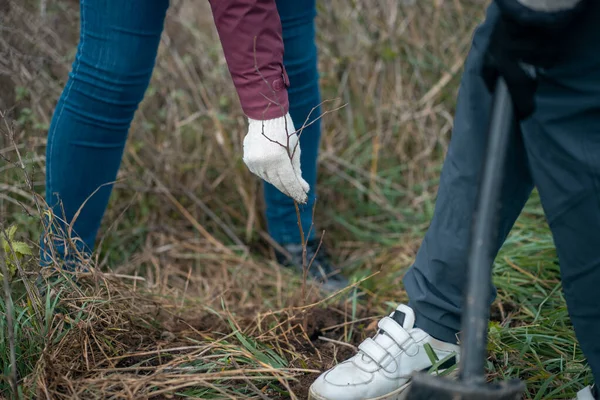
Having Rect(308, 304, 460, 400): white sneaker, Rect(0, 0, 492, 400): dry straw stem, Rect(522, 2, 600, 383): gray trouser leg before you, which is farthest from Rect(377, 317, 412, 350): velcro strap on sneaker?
Rect(522, 2, 600, 383): gray trouser leg

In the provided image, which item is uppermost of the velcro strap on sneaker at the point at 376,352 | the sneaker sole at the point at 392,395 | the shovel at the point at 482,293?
the shovel at the point at 482,293

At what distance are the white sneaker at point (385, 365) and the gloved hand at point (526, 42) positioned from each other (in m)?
0.54

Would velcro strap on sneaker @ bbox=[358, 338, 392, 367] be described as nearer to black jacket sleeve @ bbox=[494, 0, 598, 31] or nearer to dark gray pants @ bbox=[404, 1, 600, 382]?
dark gray pants @ bbox=[404, 1, 600, 382]

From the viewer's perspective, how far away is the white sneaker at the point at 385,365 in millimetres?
1299

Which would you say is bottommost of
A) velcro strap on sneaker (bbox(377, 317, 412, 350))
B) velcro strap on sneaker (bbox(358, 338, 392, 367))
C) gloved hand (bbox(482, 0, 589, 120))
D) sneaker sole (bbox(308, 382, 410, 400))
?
sneaker sole (bbox(308, 382, 410, 400))

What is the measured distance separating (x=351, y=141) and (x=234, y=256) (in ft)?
2.90

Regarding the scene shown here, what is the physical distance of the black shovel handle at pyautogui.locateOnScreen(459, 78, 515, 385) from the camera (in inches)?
34.6

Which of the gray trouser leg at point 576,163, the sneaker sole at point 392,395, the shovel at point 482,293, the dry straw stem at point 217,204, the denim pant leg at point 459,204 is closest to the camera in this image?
the shovel at point 482,293

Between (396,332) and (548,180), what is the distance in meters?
0.46

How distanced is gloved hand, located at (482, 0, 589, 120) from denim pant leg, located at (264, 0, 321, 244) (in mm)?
645

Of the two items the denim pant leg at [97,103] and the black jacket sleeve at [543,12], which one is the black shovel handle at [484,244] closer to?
the black jacket sleeve at [543,12]

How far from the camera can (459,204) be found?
123 cm

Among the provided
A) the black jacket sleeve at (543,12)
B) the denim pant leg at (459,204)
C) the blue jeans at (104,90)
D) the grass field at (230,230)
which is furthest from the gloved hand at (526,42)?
the blue jeans at (104,90)

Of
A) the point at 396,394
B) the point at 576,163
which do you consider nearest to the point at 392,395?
the point at 396,394
